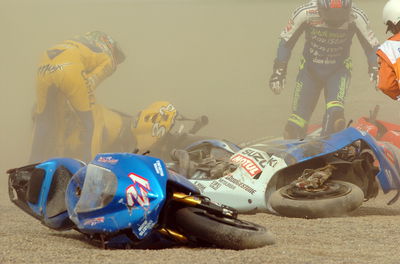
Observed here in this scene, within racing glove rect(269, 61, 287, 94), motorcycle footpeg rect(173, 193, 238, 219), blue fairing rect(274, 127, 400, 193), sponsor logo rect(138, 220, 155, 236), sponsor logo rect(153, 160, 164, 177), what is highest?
sponsor logo rect(153, 160, 164, 177)

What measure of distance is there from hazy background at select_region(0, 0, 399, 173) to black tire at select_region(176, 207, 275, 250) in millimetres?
10208

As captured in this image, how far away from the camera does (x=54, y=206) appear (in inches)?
195

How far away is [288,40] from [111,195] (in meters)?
7.88

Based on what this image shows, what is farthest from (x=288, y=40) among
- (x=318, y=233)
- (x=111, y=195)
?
(x=111, y=195)

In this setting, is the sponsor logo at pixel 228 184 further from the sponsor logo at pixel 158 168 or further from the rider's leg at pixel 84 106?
the rider's leg at pixel 84 106

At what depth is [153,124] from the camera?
10.4 meters

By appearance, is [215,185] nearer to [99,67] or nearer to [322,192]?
[322,192]

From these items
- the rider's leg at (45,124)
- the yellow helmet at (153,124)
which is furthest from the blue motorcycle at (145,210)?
the rider's leg at (45,124)

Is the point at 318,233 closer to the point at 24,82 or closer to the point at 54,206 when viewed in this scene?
the point at 54,206

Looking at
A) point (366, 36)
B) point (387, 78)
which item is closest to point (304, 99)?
point (366, 36)

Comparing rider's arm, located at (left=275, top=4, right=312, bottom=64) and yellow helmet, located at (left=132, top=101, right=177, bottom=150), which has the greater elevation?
rider's arm, located at (left=275, top=4, right=312, bottom=64)

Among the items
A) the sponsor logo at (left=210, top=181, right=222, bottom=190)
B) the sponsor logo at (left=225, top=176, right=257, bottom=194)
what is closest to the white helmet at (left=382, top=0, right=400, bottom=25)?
the sponsor logo at (left=225, top=176, right=257, bottom=194)

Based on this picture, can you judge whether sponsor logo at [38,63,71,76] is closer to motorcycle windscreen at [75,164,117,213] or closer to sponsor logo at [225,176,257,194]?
sponsor logo at [225,176,257,194]

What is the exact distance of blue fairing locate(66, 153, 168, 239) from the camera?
420cm
